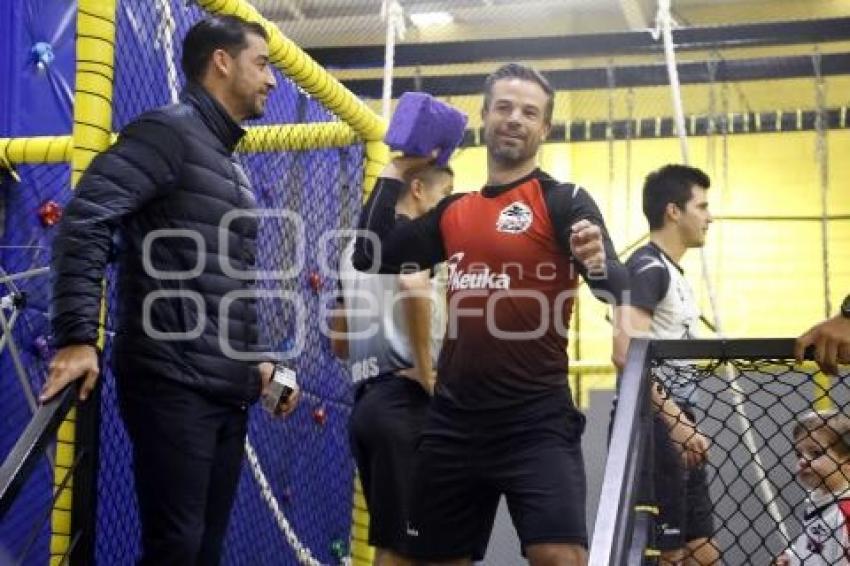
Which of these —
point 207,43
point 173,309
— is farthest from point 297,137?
point 173,309

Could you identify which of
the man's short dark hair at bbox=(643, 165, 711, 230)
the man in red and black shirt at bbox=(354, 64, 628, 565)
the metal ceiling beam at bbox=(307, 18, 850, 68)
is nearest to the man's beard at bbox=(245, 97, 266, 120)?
the man in red and black shirt at bbox=(354, 64, 628, 565)

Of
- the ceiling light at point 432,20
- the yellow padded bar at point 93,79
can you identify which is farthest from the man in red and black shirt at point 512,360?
the ceiling light at point 432,20

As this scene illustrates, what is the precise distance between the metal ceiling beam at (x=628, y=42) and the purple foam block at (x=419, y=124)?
3480mm

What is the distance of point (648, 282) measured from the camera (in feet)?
9.75

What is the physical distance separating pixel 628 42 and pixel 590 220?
13.3 ft

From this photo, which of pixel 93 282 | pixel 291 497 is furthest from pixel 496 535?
pixel 93 282

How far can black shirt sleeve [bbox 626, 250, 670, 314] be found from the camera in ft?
9.61

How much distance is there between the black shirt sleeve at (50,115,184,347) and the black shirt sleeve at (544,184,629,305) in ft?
2.72

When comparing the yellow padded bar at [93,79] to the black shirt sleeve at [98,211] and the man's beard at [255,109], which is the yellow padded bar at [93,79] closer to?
the black shirt sleeve at [98,211]

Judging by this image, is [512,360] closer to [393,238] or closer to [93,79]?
[393,238]

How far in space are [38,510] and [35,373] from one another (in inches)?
17.4

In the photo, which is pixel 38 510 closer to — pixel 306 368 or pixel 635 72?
pixel 306 368

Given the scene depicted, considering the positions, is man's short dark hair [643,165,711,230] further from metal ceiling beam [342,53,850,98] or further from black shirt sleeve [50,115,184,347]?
metal ceiling beam [342,53,850,98]

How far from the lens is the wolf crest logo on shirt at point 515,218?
95.6 inches
